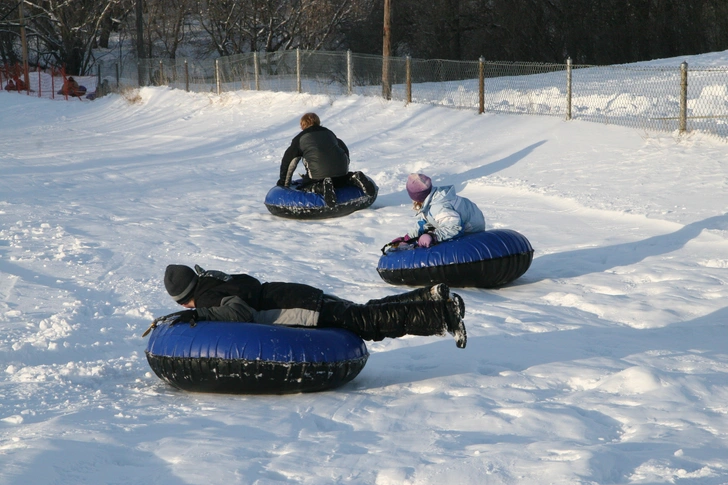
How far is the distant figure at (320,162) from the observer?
1159 centimetres

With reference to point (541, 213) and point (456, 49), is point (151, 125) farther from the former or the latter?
point (456, 49)

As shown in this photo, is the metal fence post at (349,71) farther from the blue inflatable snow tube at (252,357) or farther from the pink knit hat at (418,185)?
the blue inflatable snow tube at (252,357)

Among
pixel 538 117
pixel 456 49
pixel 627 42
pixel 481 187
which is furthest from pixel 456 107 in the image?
pixel 456 49

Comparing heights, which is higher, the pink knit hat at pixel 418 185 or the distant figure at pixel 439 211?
the pink knit hat at pixel 418 185

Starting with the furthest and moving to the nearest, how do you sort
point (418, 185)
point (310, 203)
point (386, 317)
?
point (310, 203)
point (418, 185)
point (386, 317)

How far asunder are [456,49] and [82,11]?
1973cm

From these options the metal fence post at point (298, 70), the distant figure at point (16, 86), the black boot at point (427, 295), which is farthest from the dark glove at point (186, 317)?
the distant figure at point (16, 86)

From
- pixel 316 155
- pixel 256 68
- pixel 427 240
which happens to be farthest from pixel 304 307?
pixel 256 68

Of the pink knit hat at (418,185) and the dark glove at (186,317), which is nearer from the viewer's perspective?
the dark glove at (186,317)

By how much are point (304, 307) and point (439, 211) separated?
2863 millimetres

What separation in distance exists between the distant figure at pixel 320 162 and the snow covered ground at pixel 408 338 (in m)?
0.49

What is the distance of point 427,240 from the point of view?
820cm

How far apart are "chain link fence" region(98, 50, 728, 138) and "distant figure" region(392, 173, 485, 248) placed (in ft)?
23.8

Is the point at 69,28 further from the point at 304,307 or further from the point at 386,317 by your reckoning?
the point at 386,317
